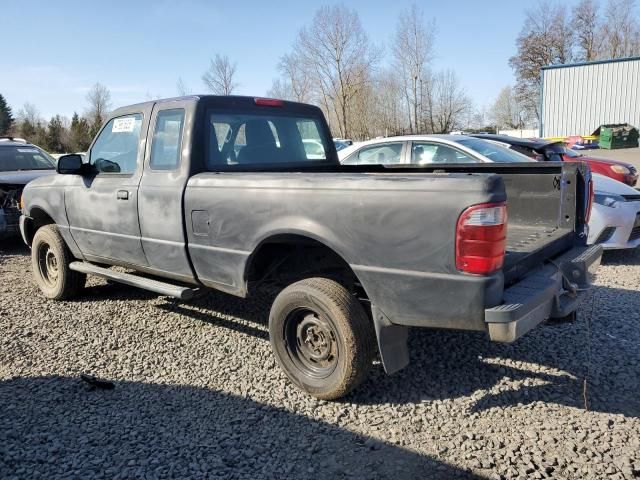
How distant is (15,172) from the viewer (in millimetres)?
9031

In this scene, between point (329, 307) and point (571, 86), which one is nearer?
point (329, 307)

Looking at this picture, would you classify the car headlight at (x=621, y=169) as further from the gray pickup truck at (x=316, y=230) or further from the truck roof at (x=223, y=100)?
the truck roof at (x=223, y=100)

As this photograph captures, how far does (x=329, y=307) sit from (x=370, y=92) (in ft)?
153

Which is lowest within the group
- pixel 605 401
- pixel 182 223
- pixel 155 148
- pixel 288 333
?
pixel 605 401

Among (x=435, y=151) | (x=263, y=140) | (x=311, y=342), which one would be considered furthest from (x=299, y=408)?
(x=435, y=151)

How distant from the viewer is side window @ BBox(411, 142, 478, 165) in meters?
7.07

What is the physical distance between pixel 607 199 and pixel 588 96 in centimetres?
3452

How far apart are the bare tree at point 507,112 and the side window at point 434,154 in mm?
68011

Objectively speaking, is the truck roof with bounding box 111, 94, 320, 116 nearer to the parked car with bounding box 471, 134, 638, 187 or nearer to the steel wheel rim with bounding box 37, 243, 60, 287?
the steel wheel rim with bounding box 37, 243, 60, 287

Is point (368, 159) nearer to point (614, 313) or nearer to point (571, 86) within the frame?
point (614, 313)

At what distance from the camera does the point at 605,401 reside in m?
3.31

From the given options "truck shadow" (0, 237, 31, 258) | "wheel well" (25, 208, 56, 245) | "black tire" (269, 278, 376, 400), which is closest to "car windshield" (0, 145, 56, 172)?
"truck shadow" (0, 237, 31, 258)

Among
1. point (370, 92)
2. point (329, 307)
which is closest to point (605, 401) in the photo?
point (329, 307)

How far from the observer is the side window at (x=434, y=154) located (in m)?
7.07
